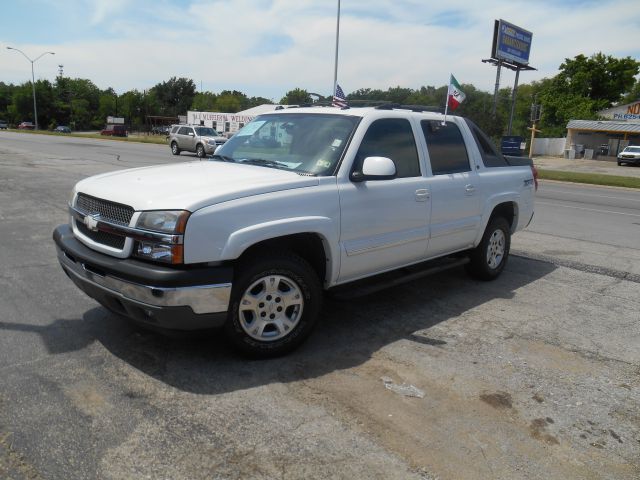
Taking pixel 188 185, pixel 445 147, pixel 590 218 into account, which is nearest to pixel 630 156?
pixel 590 218

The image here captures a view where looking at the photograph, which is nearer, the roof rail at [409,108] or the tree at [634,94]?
the roof rail at [409,108]

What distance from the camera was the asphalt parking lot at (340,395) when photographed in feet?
8.94

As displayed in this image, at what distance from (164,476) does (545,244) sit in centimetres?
730

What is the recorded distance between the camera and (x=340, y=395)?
3.38 m

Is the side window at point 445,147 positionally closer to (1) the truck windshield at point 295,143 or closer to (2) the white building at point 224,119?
(1) the truck windshield at point 295,143

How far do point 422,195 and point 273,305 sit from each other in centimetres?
177

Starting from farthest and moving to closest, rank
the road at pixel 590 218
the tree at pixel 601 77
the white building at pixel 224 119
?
1. the tree at pixel 601 77
2. the white building at pixel 224 119
3. the road at pixel 590 218

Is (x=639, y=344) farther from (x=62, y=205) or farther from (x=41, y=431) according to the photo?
(x=62, y=205)

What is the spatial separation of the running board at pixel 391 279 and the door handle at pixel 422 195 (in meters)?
→ 0.71

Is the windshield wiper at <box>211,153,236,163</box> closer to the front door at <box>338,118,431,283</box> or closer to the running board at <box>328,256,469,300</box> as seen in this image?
the front door at <box>338,118,431,283</box>

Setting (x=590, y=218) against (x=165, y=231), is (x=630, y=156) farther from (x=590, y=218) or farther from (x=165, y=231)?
(x=165, y=231)

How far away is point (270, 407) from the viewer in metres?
3.20

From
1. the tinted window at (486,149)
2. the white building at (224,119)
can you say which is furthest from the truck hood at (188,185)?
the white building at (224,119)

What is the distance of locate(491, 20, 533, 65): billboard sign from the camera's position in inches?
1564
